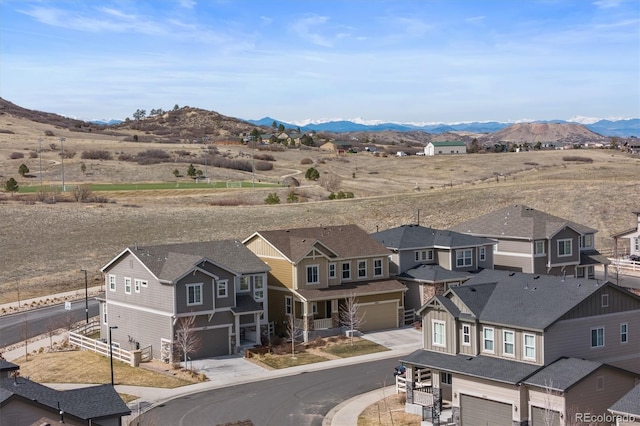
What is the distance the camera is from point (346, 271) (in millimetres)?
61312

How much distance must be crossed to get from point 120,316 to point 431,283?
22321 mm

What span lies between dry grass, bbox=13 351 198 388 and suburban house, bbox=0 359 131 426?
1523 cm

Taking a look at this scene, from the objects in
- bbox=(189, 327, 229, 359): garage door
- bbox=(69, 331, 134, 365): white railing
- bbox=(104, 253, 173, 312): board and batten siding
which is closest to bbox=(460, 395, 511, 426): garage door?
bbox=(189, 327, 229, 359): garage door

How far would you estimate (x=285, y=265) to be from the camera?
192ft

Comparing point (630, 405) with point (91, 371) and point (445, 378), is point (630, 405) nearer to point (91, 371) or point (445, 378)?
point (445, 378)

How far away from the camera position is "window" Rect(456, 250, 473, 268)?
65.4 m

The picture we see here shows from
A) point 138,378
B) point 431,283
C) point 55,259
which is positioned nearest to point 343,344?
point 431,283

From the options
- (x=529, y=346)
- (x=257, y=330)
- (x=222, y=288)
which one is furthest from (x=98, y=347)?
(x=529, y=346)

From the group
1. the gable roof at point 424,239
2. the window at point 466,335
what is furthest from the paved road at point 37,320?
the window at point 466,335

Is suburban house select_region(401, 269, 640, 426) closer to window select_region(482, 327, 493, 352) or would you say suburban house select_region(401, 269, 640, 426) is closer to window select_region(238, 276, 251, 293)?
window select_region(482, 327, 493, 352)

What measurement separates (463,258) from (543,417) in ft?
102

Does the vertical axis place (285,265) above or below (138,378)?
above

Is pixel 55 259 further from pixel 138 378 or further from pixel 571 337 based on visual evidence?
pixel 571 337

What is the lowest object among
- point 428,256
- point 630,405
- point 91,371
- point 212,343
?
point 91,371
